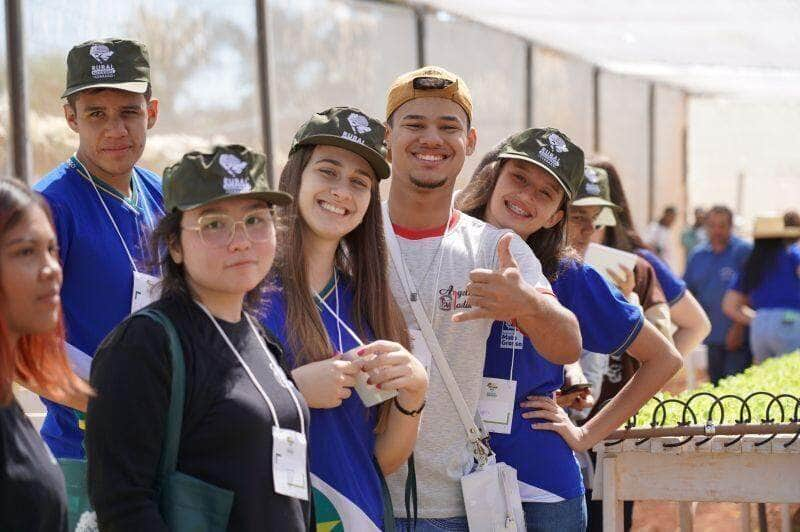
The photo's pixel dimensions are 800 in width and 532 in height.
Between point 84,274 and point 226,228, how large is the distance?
795mm

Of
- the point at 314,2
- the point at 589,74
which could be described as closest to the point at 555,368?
the point at 314,2

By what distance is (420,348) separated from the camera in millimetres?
2785

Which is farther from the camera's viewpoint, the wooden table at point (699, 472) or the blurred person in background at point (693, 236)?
the blurred person in background at point (693, 236)

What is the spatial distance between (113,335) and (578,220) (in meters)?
2.47

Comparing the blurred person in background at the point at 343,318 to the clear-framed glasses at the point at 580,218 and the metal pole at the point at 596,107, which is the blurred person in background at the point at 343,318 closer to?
the clear-framed glasses at the point at 580,218

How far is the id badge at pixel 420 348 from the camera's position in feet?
9.11

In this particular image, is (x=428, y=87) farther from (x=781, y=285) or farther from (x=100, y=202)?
(x=781, y=285)

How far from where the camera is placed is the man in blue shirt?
8891 millimetres

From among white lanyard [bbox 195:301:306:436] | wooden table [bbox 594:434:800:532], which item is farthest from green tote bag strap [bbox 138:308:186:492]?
wooden table [bbox 594:434:800:532]

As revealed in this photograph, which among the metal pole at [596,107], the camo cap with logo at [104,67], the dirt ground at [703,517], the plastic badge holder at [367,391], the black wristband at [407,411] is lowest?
the dirt ground at [703,517]

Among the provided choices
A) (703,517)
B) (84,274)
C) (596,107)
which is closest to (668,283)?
(703,517)

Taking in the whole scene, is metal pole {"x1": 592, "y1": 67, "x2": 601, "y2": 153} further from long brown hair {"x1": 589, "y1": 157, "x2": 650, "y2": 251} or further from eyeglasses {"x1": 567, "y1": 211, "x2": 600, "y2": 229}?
eyeglasses {"x1": 567, "y1": 211, "x2": 600, "y2": 229}

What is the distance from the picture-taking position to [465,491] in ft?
8.98

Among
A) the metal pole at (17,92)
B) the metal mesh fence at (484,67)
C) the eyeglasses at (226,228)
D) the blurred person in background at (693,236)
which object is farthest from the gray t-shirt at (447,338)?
the blurred person in background at (693,236)
